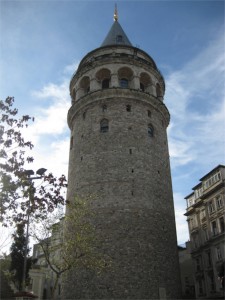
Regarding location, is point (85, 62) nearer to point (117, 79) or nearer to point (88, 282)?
point (117, 79)

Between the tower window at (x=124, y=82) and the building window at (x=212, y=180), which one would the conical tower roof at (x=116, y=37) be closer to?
the tower window at (x=124, y=82)

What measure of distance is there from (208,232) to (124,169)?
49.1ft

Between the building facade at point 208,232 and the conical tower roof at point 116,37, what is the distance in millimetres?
16984

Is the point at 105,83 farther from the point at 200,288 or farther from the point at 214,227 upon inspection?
the point at 200,288

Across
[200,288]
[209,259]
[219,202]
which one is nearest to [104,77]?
[219,202]

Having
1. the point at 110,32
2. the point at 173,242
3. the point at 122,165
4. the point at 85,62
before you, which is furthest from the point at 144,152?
the point at 110,32

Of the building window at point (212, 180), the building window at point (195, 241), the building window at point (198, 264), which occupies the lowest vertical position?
the building window at point (198, 264)

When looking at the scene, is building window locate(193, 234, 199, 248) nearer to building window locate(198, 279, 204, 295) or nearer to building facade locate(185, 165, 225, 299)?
building facade locate(185, 165, 225, 299)

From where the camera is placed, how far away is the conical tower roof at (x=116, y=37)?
38562 mm

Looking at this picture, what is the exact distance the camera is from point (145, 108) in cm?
3359

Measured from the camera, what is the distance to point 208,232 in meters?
38.6

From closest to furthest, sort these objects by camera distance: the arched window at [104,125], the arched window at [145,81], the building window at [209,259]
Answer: the arched window at [104,125] < the arched window at [145,81] < the building window at [209,259]

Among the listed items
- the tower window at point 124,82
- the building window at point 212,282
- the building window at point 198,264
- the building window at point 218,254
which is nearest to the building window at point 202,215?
the building window at point 198,264

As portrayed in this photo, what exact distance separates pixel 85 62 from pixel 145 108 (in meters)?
8.88
